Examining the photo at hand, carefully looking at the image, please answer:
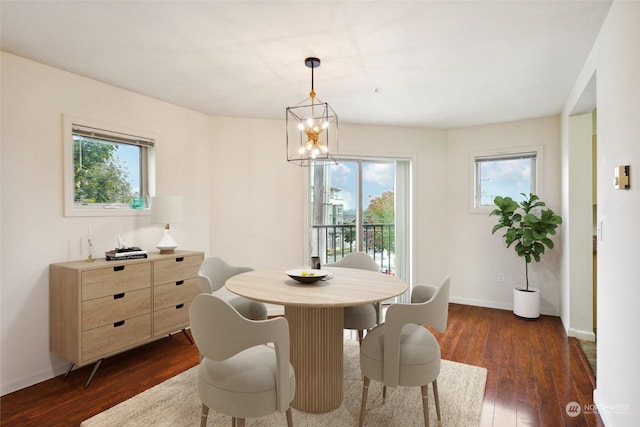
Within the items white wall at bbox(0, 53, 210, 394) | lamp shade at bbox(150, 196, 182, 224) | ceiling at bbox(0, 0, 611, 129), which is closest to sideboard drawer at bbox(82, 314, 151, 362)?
white wall at bbox(0, 53, 210, 394)

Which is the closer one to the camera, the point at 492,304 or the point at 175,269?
the point at 175,269

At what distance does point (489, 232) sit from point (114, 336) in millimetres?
4466

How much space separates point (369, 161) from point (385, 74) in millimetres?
1912

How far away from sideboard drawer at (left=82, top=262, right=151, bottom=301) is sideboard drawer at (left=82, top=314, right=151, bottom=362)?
0.27 m

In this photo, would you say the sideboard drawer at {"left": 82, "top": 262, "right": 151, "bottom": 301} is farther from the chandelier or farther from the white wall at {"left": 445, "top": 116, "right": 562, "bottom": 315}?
the white wall at {"left": 445, "top": 116, "right": 562, "bottom": 315}

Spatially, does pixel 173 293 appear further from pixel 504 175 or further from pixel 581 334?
pixel 504 175

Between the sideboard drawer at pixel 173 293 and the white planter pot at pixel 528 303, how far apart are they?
3.77 meters

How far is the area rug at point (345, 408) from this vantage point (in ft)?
6.93

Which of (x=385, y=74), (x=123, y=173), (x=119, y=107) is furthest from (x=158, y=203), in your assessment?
(x=385, y=74)

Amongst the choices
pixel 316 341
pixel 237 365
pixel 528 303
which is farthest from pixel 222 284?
pixel 528 303

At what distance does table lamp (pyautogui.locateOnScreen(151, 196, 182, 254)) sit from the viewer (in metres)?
3.26

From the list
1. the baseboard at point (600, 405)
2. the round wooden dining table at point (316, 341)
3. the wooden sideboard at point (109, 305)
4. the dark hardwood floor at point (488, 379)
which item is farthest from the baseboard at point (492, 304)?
the wooden sideboard at point (109, 305)

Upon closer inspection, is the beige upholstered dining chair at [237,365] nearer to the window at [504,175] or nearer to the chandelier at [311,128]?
the chandelier at [311,128]

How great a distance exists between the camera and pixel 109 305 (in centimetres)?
271
